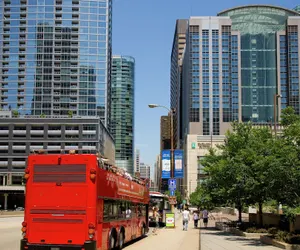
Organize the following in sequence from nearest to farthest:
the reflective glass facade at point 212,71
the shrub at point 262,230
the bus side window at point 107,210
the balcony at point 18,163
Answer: the bus side window at point 107,210
the shrub at point 262,230
the balcony at point 18,163
the reflective glass facade at point 212,71

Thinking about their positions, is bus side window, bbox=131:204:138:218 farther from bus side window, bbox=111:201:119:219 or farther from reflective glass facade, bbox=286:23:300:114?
reflective glass facade, bbox=286:23:300:114

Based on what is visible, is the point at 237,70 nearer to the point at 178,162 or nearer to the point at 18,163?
the point at 18,163

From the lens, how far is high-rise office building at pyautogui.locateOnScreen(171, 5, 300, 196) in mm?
149625

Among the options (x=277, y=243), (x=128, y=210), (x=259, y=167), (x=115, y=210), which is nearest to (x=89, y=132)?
(x=259, y=167)

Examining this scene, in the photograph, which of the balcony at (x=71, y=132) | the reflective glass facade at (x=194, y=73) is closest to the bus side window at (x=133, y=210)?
the balcony at (x=71, y=132)

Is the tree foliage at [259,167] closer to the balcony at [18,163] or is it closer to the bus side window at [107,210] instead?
the bus side window at [107,210]

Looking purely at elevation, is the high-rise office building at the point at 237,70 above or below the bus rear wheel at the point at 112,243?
above

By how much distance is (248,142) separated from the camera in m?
30.0

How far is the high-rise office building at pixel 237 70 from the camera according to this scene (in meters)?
150

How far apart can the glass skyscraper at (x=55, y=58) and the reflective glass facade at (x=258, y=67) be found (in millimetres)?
45231

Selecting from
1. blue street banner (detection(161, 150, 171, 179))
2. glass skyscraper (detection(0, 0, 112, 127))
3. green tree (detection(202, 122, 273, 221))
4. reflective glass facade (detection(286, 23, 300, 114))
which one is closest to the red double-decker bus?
green tree (detection(202, 122, 273, 221))

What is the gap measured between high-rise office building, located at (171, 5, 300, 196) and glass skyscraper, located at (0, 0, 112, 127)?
Answer: 96.3ft

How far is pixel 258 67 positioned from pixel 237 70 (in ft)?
25.2

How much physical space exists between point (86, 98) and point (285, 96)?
65198mm
